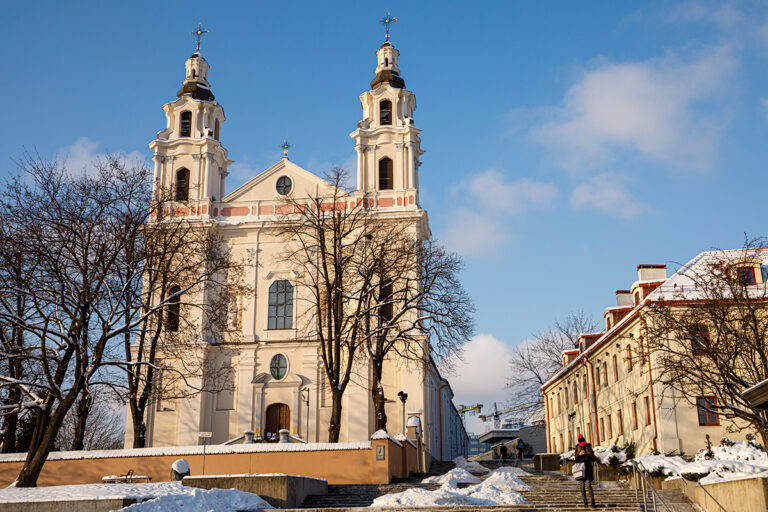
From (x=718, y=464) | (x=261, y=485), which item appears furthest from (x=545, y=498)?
(x=261, y=485)

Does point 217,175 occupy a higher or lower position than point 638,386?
higher

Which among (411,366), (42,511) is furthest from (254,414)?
(42,511)

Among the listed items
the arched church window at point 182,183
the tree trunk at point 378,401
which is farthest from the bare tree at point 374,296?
the arched church window at point 182,183

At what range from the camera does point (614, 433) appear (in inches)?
1259

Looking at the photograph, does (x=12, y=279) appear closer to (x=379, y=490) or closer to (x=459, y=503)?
(x=379, y=490)

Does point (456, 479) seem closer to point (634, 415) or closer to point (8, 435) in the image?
point (634, 415)

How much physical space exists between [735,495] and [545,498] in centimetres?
485

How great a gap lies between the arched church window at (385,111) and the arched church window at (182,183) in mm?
10022

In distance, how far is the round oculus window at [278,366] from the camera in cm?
3738

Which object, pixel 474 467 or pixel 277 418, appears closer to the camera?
pixel 474 467

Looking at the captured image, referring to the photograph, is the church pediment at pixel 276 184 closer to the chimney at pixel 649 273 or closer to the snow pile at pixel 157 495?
the chimney at pixel 649 273

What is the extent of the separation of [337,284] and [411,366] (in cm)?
717

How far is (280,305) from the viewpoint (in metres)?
38.4

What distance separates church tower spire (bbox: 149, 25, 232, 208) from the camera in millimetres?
40656
